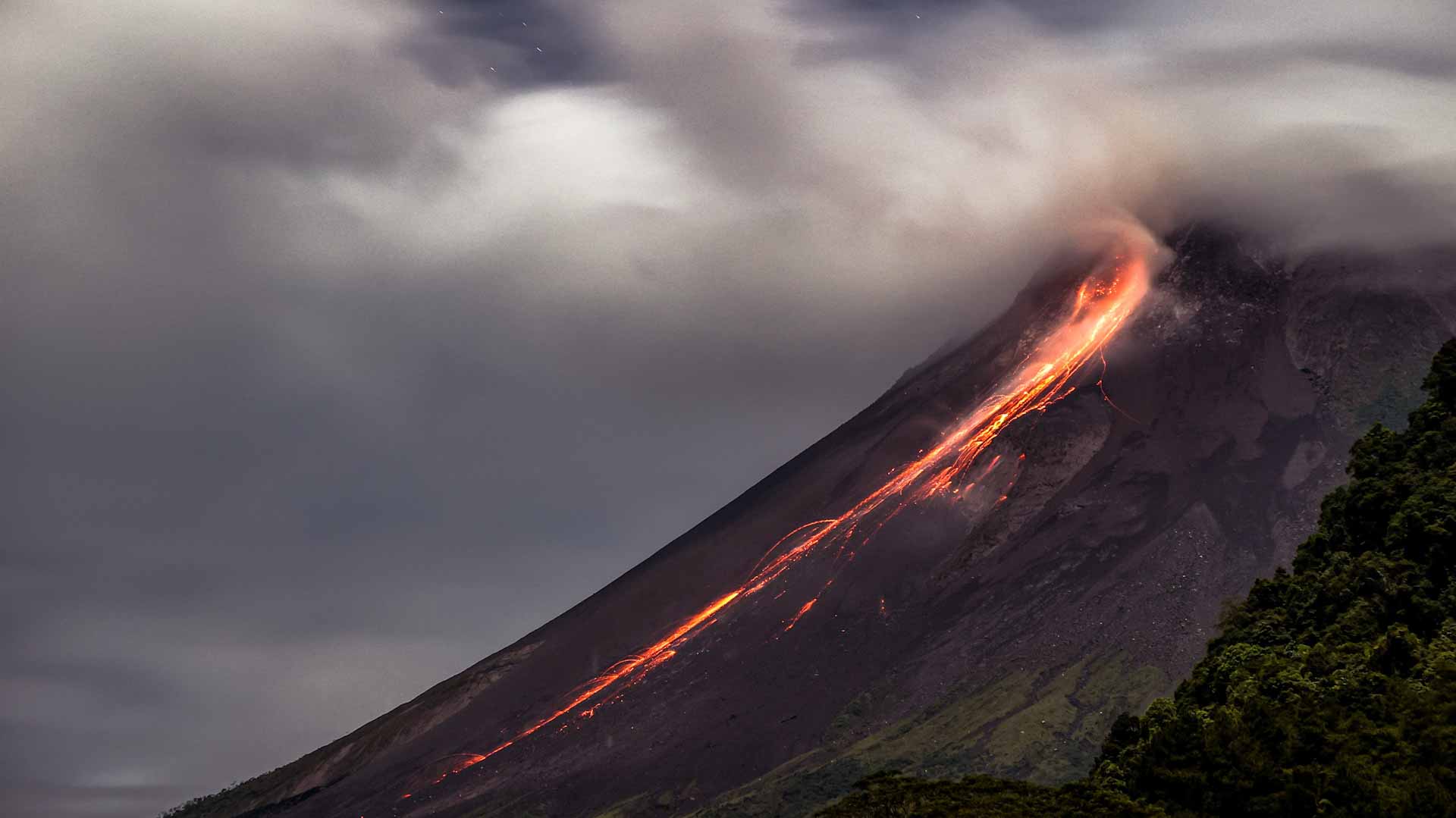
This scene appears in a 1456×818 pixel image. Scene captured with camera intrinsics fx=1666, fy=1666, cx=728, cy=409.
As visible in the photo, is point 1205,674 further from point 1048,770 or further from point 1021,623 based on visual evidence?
point 1021,623

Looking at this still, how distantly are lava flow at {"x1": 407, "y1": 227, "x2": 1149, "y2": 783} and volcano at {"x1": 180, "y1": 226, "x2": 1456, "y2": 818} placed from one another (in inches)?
14.1

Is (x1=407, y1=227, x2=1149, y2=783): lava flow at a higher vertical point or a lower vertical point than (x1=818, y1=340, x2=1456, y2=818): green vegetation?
higher

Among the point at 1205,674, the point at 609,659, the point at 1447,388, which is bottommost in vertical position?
the point at 1205,674

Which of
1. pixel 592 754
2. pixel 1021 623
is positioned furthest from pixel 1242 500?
pixel 592 754

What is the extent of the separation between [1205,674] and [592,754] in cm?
7680

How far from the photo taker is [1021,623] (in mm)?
125875

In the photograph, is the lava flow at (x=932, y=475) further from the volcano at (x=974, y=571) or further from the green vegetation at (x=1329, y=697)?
the green vegetation at (x=1329, y=697)

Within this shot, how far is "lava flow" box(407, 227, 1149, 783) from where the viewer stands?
146m

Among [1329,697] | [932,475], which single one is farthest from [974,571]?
[1329,697]

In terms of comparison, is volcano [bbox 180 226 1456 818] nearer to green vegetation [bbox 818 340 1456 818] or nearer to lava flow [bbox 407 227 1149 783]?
lava flow [bbox 407 227 1149 783]

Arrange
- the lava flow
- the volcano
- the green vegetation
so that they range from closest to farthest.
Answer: the green vegetation, the volcano, the lava flow

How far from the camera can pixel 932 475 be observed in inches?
5994

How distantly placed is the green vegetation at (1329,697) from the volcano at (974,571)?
42.1 meters

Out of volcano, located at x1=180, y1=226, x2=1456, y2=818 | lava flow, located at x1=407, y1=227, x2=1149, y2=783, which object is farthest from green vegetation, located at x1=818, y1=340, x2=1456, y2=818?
lava flow, located at x1=407, y1=227, x2=1149, y2=783
